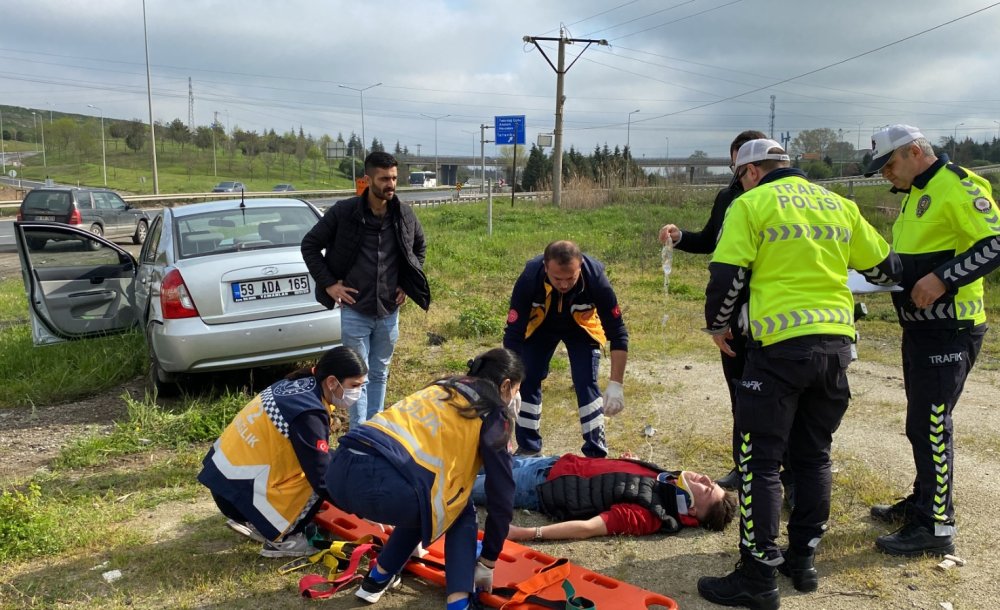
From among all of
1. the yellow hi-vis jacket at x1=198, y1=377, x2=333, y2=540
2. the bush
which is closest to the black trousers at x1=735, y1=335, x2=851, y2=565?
the yellow hi-vis jacket at x1=198, y1=377, x2=333, y2=540

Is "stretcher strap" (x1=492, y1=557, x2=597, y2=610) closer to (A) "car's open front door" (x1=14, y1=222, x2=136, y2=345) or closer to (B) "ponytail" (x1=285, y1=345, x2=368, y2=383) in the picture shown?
(B) "ponytail" (x1=285, y1=345, x2=368, y2=383)

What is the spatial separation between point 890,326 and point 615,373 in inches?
244

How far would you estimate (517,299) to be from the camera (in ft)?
15.1

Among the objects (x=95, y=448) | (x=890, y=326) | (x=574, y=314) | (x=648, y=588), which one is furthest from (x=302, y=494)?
(x=890, y=326)

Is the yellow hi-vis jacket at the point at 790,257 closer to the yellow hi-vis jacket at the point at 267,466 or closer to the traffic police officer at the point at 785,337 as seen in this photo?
the traffic police officer at the point at 785,337

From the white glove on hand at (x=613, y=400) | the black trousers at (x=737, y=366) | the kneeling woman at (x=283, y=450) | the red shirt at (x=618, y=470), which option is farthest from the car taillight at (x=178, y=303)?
the black trousers at (x=737, y=366)

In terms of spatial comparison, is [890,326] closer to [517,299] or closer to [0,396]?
[517,299]

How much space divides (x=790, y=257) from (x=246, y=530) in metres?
2.90

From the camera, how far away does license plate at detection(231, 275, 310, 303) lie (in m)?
5.63

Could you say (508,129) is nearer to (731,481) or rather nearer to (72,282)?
(72,282)

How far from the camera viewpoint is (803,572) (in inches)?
129

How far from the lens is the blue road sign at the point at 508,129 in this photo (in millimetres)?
19531

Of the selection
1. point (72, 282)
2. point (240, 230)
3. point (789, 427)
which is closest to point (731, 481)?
point (789, 427)

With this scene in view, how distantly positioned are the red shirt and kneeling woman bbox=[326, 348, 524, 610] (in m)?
1.01
